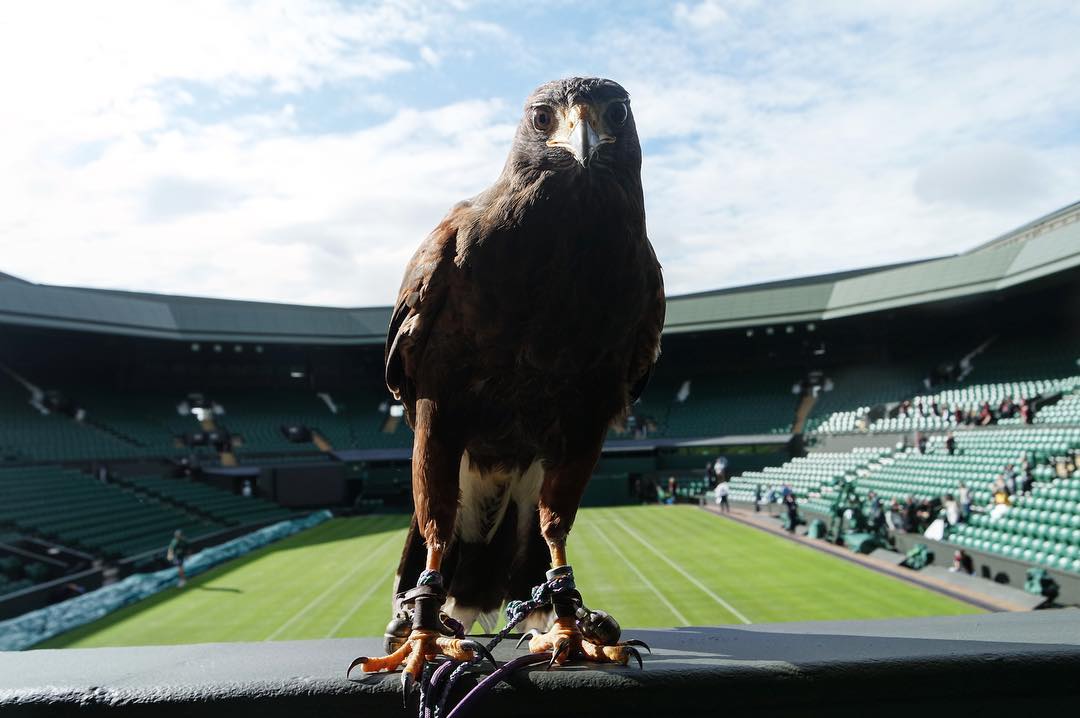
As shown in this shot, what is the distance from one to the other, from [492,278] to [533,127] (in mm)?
498

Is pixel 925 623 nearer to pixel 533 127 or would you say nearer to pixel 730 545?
pixel 533 127

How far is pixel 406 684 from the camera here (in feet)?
4.66

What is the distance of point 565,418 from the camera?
2.12 meters

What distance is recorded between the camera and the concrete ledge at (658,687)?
1354 mm

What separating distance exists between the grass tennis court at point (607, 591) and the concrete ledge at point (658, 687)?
8049 millimetres

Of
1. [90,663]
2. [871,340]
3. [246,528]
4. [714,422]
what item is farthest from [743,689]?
[871,340]

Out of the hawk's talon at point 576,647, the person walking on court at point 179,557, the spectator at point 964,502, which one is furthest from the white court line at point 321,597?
the spectator at point 964,502

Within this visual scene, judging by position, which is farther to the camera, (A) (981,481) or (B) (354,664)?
(A) (981,481)

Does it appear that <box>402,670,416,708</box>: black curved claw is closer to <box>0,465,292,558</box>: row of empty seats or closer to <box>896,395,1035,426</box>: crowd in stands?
<box>0,465,292,558</box>: row of empty seats

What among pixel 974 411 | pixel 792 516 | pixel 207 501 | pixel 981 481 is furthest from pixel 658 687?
pixel 207 501

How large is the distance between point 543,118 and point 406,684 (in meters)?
1.52

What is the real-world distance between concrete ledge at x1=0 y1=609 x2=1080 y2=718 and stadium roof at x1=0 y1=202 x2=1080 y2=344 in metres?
21.9

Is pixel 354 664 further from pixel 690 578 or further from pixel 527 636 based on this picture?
pixel 690 578

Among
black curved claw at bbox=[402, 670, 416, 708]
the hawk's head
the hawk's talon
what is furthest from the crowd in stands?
black curved claw at bbox=[402, 670, 416, 708]
